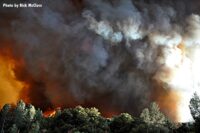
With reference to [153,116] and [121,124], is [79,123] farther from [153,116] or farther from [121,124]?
[153,116]

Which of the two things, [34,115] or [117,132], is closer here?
[117,132]

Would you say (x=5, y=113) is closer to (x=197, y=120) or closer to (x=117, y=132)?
(x=117, y=132)

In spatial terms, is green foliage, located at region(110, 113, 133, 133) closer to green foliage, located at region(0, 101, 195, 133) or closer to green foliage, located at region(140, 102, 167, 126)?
green foliage, located at region(0, 101, 195, 133)

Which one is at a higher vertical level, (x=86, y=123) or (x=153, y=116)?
(x=153, y=116)

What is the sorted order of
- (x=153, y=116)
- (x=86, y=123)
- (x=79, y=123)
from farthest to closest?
(x=153, y=116) < (x=79, y=123) < (x=86, y=123)

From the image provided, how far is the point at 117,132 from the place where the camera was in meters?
132

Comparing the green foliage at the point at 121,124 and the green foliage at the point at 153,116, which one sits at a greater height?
the green foliage at the point at 153,116

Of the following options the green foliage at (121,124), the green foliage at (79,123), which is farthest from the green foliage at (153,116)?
the green foliage at (121,124)

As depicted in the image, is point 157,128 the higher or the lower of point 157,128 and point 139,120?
the lower

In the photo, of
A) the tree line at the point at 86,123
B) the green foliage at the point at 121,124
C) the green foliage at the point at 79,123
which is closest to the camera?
the tree line at the point at 86,123

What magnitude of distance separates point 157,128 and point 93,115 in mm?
32381

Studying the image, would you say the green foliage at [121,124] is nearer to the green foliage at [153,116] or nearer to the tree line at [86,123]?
the tree line at [86,123]

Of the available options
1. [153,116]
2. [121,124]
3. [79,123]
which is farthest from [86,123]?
[153,116]

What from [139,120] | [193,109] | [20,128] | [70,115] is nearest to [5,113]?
[20,128]
